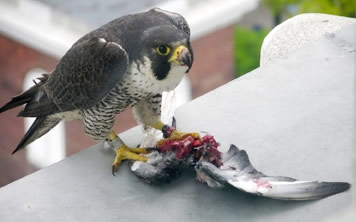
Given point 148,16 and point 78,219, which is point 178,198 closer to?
point 78,219

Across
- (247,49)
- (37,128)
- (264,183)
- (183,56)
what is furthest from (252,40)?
(264,183)

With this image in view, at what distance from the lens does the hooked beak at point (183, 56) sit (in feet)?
11.6

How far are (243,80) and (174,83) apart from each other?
1.78ft

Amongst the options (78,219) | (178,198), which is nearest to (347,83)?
(178,198)

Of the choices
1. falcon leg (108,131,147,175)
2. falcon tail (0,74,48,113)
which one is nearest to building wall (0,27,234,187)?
falcon tail (0,74,48,113)

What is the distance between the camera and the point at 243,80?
422cm

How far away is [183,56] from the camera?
11.6ft

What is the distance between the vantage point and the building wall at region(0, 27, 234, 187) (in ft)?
40.1

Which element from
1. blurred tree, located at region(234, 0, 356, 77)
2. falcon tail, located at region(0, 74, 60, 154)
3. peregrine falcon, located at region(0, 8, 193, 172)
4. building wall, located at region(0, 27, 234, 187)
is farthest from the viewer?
blurred tree, located at region(234, 0, 356, 77)

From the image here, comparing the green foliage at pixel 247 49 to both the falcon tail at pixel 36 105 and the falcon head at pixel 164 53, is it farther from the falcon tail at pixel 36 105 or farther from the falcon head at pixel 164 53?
the falcon head at pixel 164 53

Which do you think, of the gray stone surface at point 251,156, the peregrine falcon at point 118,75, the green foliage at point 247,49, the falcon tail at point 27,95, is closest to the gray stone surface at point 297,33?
the gray stone surface at point 251,156

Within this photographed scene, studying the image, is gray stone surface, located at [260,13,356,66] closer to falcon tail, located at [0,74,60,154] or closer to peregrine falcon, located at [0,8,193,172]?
peregrine falcon, located at [0,8,193,172]

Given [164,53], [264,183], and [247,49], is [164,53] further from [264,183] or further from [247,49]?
[247,49]

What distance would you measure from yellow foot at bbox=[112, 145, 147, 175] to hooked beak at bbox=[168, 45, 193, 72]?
50 centimetres
